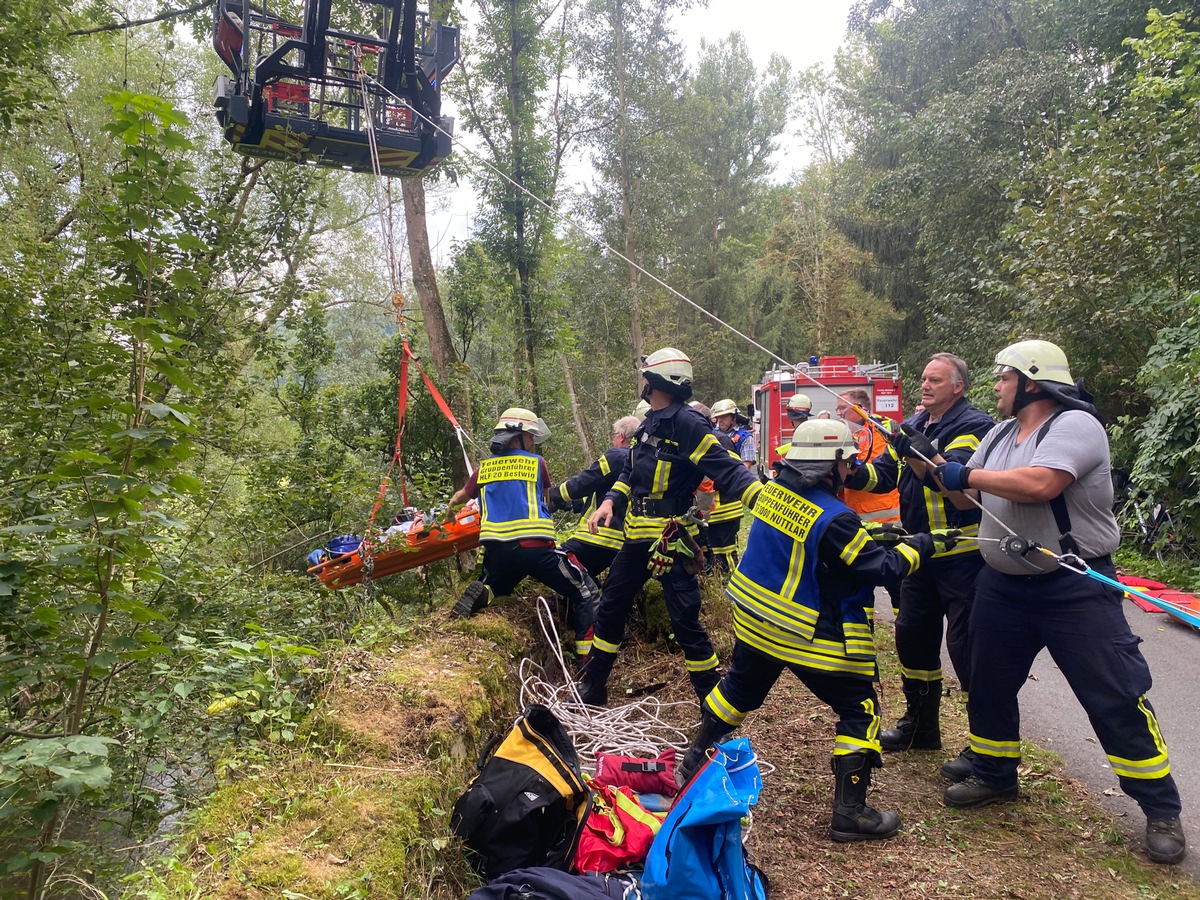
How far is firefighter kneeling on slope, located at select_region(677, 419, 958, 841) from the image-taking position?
11.4 feet

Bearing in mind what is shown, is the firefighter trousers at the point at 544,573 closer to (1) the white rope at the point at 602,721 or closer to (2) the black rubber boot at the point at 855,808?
(1) the white rope at the point at 602,721

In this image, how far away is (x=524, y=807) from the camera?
9.70ft

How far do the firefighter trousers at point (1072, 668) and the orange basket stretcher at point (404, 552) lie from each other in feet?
12.2

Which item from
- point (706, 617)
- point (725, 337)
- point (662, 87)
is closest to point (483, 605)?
point (706, 617)

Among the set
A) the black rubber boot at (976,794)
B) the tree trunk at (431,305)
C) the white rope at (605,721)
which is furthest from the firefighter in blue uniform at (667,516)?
Result: the tree trunk at (431,305)

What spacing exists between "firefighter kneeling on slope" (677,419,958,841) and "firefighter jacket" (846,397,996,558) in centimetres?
77

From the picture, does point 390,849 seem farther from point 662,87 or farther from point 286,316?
point 662,87

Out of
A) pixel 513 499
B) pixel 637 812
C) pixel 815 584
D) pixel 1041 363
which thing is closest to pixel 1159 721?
pixel 1041 363

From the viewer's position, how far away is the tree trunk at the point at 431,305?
10.1 meters

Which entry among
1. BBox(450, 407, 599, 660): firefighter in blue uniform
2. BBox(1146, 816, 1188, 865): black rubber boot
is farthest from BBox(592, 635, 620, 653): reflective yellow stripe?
BBox(1146, 816, 1188, 865): black rubber boot

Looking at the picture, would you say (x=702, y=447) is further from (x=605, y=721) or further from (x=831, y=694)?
(x=605, y=721)

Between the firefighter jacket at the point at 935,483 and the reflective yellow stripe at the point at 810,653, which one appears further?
the firefighter jacket at the point at 935,483

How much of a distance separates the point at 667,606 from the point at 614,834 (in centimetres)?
179

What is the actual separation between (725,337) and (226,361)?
889 inches
